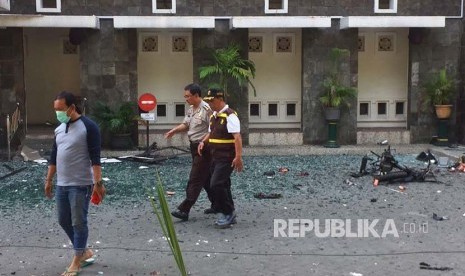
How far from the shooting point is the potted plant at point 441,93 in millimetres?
15359

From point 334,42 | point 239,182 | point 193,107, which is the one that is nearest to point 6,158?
point 239,182

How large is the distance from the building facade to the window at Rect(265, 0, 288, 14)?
0.09ft

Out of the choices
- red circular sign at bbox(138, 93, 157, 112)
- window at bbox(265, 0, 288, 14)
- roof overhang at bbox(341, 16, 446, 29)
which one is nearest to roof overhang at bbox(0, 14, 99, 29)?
red circular sign at bbox(138, 93, 157, 112)

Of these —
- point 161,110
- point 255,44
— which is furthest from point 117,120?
point 255,44

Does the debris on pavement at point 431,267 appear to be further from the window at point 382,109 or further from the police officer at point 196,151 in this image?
the window at point 382,109

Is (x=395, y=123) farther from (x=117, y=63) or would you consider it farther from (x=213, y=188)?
(x=213, y=188)

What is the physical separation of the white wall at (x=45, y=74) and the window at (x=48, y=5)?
2334mm

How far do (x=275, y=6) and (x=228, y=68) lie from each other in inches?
90.9

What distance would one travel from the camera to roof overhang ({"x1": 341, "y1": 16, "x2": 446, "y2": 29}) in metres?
14.9

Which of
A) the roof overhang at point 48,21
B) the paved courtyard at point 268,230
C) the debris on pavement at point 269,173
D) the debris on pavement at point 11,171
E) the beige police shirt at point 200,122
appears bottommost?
the paved courtyard at point 268,230

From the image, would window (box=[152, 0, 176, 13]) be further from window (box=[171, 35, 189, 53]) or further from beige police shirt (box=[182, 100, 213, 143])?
beige police shirt (box=[182, 100, 213, 143])

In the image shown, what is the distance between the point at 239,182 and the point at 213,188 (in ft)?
10.7

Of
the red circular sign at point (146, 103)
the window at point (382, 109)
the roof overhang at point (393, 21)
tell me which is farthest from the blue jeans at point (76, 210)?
the window at point (382, 109)

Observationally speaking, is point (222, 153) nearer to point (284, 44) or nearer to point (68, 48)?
point (284, 44)
